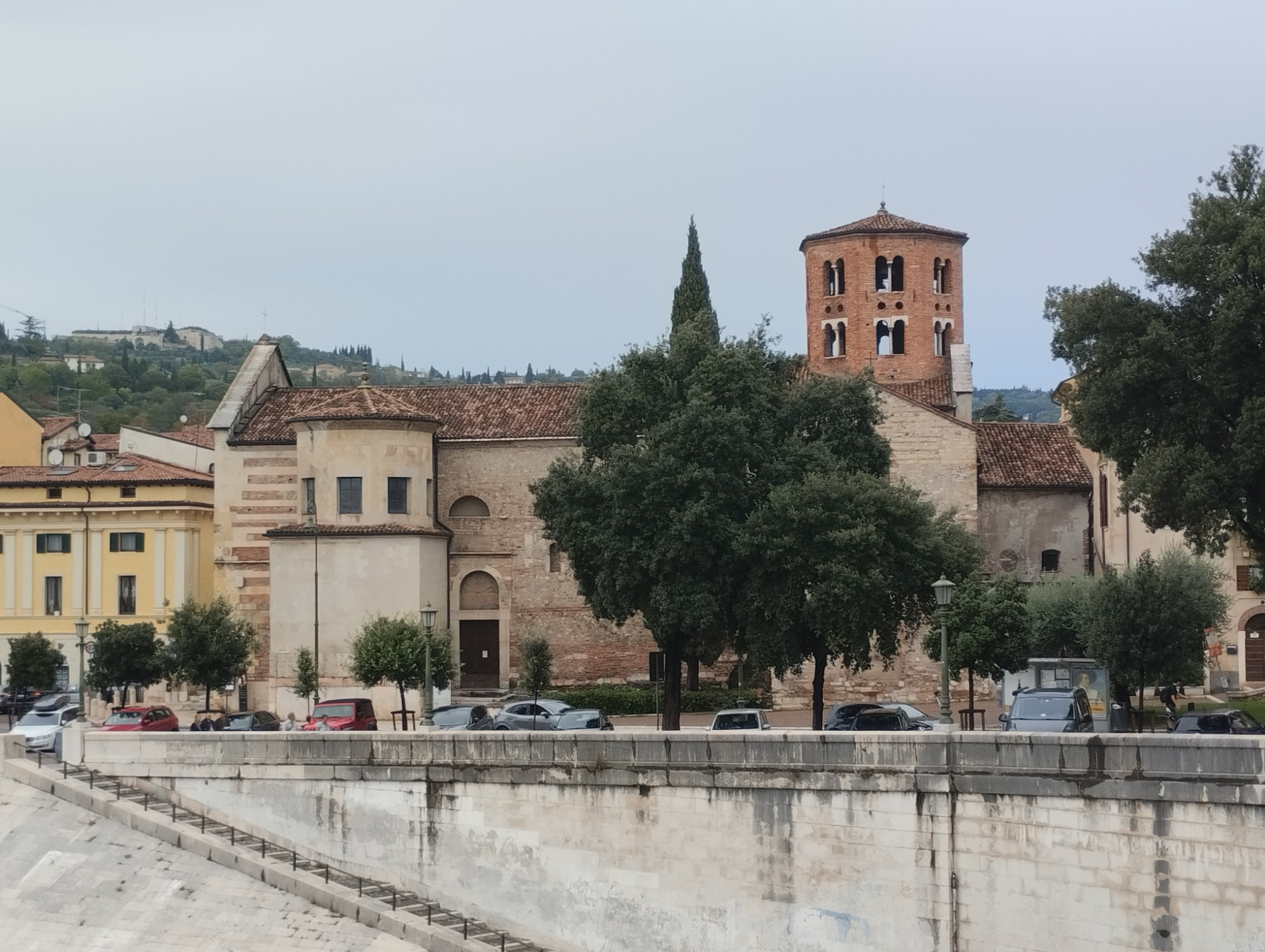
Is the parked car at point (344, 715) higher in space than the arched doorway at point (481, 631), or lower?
lower

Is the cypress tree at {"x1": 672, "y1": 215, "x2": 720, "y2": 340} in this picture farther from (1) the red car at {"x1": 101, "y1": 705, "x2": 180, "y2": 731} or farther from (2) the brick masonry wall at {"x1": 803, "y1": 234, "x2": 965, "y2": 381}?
(1) the red car at {"x1": 101, "y1": 705, "x2": 180, "y2": 731}

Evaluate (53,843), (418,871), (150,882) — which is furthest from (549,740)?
(53,843)

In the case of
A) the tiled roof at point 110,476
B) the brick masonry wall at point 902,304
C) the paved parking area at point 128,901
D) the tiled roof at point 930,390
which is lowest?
the paved parking area at point 128,901

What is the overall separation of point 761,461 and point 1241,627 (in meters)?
21.2

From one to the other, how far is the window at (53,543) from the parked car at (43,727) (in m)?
19.5

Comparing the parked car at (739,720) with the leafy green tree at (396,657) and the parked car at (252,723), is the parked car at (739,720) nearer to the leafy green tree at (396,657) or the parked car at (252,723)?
the parked car at (252,723)

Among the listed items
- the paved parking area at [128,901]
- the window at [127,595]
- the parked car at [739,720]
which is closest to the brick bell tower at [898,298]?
the window at [127,595]

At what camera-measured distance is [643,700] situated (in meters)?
59.8

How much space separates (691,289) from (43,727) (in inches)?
1482

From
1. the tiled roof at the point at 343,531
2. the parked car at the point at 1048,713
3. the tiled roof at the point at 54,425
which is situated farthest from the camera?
the tiled roof at the point at 54,425

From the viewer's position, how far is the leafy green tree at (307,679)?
5716 centimetres

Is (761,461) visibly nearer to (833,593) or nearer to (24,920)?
(833,593)

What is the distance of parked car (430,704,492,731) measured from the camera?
4616 cm

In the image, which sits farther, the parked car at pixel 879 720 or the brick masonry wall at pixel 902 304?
the brick masonry wall at pixel 902 304
